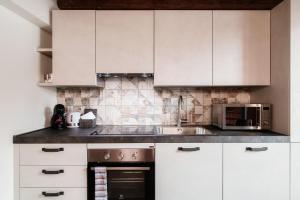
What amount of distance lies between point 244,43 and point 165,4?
830mm

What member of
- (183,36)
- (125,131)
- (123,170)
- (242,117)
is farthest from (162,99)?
(123,170)

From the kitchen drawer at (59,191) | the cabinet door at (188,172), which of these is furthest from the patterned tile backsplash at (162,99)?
the kitchen drawer at (59,191)

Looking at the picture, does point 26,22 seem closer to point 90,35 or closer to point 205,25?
point 90,35

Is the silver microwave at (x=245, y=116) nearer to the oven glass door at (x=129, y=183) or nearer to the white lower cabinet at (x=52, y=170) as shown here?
the oven glass door at (x=129, y=183)

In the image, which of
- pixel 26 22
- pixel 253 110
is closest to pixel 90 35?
pixel 26 22

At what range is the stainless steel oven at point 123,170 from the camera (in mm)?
1770

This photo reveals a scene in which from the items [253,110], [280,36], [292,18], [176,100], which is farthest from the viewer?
[176,100]

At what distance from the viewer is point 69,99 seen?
2.48m

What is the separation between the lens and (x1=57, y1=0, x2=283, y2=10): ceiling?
6.73 feet

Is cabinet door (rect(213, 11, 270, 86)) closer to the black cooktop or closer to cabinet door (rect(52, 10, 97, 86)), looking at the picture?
the black cooktop

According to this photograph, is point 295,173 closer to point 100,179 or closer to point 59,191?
point 100,179

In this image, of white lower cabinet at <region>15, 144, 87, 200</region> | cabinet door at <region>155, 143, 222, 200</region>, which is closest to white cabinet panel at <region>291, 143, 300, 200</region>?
cabinet door at <region>155, 143, 222, 200</region>

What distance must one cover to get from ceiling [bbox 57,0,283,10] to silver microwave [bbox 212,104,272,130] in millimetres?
933

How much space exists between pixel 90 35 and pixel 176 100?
44.3 inches
